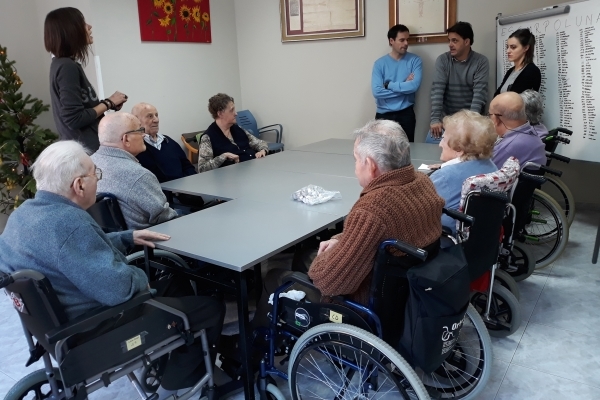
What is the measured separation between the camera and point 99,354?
1.44 m

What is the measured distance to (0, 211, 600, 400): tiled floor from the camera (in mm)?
1948

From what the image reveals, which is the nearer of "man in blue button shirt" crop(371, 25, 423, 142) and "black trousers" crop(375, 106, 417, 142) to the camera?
"man in blue button shirt" crop(371, 25, 423, 142)

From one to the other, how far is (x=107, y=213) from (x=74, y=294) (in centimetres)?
75

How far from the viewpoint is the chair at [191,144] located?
4.85m

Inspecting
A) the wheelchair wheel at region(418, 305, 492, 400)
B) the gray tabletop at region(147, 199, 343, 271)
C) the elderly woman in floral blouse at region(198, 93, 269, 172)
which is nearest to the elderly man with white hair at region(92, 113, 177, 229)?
the gray tabletop at region(147, 199, 343, 271)

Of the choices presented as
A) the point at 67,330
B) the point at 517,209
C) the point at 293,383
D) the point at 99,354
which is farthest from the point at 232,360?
the point at 517,209

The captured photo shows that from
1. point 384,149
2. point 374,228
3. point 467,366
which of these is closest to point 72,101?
point 384,149

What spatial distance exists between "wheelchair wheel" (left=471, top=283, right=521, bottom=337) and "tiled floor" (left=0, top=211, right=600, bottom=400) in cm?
6

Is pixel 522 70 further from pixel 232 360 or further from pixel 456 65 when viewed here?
pixel 232 360

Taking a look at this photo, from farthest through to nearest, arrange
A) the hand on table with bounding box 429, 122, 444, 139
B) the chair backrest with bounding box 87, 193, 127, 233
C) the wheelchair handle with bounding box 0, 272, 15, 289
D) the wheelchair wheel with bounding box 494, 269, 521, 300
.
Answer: the hand on table with bounding box 429, 122, 444, 139 → the wheelchair wheel with bounding box 494, 269, 521, 300 → the chair backrest with bounding box 87, 193, 127, 233 → the wheelchair handle with bounding box 0, 272, 15, 289

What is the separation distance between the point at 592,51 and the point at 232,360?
2967 mm

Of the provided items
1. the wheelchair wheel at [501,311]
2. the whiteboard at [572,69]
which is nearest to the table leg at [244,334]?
the wheelchair wheel at [501,311]

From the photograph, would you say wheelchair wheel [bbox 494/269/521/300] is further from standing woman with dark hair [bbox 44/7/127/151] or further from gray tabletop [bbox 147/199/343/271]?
standing woman with dark hair [bbox 44/7/127/151]

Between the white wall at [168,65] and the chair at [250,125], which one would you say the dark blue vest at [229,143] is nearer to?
the white wall at [168,65]
